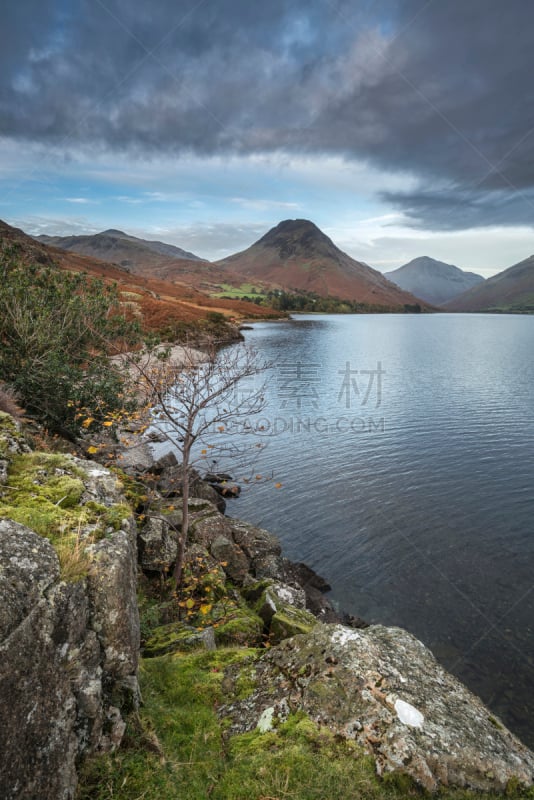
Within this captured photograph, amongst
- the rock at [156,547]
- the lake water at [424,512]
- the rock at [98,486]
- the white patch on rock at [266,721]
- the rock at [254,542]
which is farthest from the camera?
the rock at [254,542]

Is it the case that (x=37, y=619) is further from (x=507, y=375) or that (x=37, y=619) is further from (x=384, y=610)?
(x=507, y=375)

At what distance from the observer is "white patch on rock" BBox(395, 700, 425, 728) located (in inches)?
236

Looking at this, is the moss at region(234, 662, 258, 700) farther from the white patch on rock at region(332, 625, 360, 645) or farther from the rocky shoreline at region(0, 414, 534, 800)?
the white patch on rock at region(332, 625, 360, 645)

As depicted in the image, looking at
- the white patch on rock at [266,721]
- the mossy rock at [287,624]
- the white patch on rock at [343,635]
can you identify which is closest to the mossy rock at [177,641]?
the mossy rock at [287,624]

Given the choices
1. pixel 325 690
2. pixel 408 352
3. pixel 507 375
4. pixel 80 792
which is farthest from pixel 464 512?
pixel 408 352

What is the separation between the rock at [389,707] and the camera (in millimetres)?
5625

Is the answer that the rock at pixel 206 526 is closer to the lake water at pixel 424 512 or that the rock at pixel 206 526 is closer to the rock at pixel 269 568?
the rock at pixel 269 568

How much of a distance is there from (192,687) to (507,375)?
62.8 meters

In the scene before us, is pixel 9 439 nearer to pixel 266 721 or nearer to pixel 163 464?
pixel 266 721

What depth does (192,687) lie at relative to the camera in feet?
23.4

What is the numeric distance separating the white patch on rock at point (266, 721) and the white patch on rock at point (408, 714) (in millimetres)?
1908

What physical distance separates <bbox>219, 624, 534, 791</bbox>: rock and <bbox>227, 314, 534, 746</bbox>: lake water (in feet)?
21.8

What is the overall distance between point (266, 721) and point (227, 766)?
944 millimetres

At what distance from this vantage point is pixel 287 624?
9.57 metres
